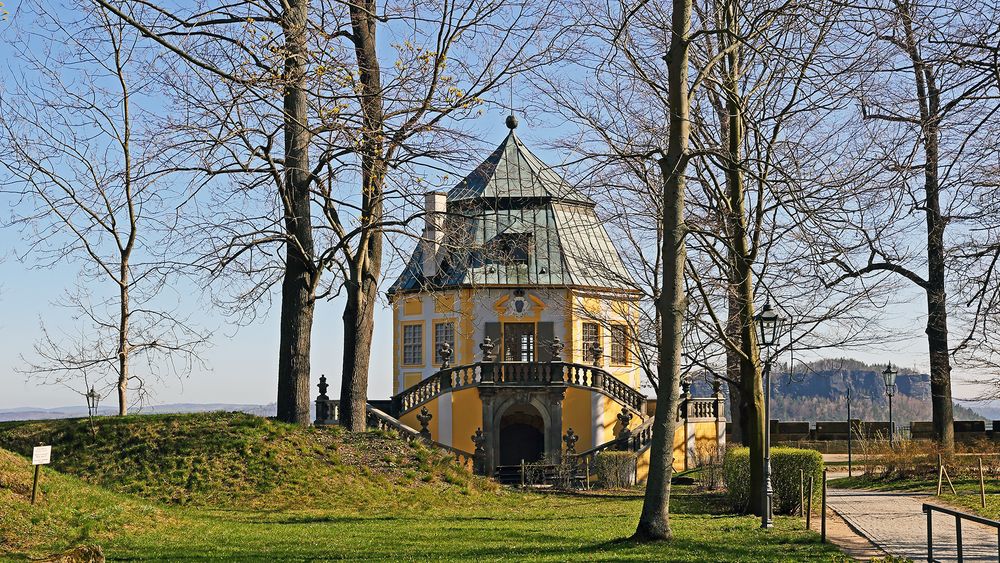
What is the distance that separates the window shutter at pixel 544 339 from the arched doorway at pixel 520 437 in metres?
2.28

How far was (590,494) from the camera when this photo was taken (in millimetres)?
26953

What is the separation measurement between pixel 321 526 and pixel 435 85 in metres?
7.09

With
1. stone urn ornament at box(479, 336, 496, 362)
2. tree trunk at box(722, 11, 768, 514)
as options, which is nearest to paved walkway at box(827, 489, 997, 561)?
tree trunk at box(722, 11, 768, 514)

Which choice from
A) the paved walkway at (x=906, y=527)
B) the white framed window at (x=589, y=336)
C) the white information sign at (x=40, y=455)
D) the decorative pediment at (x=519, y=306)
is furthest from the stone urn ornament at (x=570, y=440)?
the white information sign at (x=40, y=455)

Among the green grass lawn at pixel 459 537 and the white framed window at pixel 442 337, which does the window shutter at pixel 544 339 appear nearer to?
the white framed window at pixel 442 337

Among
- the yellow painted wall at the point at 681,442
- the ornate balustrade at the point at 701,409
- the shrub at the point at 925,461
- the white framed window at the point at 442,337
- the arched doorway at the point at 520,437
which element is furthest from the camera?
the white framed window at the point at 442,337

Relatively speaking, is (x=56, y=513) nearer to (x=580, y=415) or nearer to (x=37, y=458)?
(x=37, y=458)

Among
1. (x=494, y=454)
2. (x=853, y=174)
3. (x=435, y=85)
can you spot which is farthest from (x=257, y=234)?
(x=494, y=454)

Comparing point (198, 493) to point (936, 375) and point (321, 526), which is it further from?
point (936, 375)

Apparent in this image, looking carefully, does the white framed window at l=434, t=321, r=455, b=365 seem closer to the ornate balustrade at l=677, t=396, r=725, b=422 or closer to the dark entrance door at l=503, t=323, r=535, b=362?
the dark entrance door at l=503, t=323, r=535, b=362

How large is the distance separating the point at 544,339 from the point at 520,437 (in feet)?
11.5

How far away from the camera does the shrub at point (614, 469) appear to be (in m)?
29.2

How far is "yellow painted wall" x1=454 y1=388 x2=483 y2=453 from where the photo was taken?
34.6m

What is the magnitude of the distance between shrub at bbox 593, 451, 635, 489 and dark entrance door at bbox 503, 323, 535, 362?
884cm
